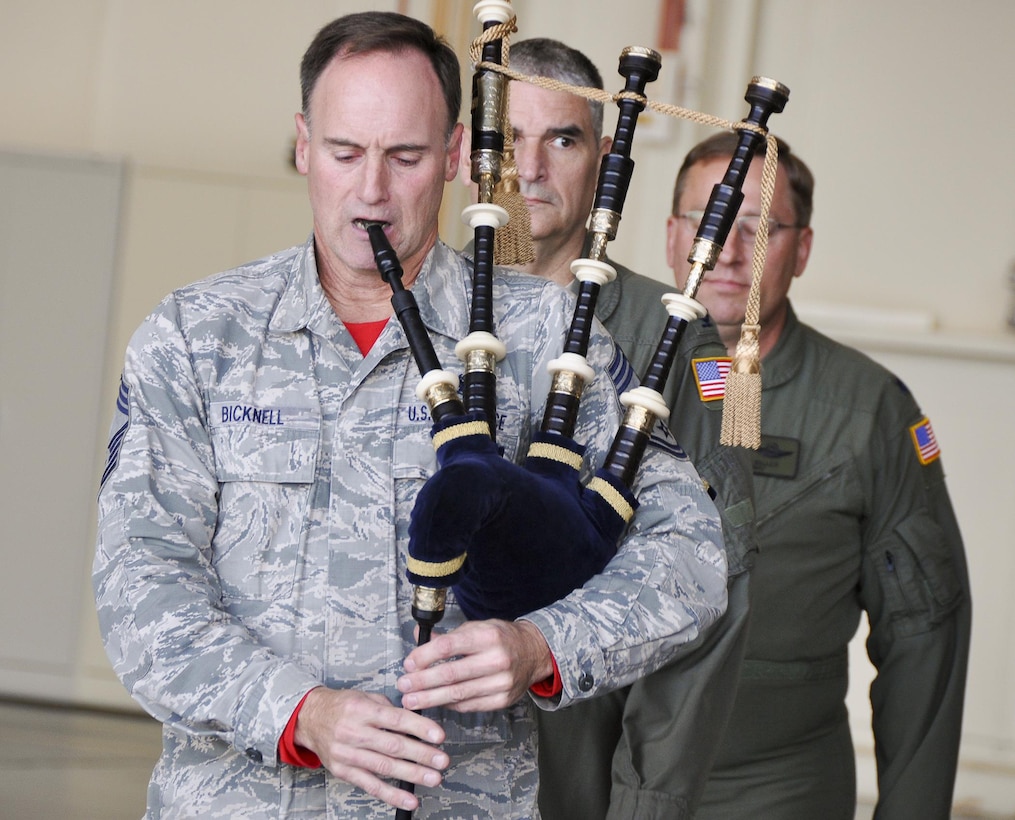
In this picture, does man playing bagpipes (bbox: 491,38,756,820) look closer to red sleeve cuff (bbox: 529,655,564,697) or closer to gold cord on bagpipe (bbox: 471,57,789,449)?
gold cord on bagpipe (bbox: 471,57,789,449)

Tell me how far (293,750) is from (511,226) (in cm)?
78

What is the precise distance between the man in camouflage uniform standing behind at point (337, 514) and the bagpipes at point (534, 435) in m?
0.05

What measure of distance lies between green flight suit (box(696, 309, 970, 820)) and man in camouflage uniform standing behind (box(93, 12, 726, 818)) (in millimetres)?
1139

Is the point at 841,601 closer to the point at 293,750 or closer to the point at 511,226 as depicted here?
the point at 511,226

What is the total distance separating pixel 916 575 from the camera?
2.87m

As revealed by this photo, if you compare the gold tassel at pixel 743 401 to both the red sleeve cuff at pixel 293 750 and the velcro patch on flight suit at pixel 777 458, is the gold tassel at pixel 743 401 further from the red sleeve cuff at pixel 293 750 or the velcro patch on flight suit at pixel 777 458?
the velcro patch on flight suit at pixel 777 458

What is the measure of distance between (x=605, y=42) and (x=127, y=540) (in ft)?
12.9

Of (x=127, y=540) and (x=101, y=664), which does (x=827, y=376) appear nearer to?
(x=127, y=540)

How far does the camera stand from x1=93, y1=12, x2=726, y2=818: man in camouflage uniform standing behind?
1532mm

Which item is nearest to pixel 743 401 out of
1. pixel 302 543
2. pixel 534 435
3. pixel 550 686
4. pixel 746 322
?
pixel 746 322

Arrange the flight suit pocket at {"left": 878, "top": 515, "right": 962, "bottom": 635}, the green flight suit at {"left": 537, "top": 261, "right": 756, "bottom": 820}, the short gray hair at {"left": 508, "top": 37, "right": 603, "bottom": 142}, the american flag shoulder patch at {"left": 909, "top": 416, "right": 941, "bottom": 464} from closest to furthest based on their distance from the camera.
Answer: the green flight suit at {"left": 537, "top": 261, "right": 756, "bottom": 820} < the short gray hair at {"left": 508, "top": 37, "right": 603, "bottom": 142} < the flight suit pocket at {"left": 878, "top": 515, "right": 962, "bottom": 635} < the american flag shoulder patch at {"left": 909, "top": 416, "right": 941, "bottom": 464}

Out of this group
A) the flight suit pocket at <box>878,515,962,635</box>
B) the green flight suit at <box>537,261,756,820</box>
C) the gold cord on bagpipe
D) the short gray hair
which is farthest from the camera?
the flight suit pocket at <box>878,515,962,635</box>

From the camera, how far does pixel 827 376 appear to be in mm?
3021

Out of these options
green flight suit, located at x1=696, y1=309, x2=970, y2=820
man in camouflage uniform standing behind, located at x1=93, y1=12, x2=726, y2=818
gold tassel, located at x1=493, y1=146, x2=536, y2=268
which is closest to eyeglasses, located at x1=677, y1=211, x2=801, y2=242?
green flight suit, located at x1=696, y1=309, x2=970, y2=820
